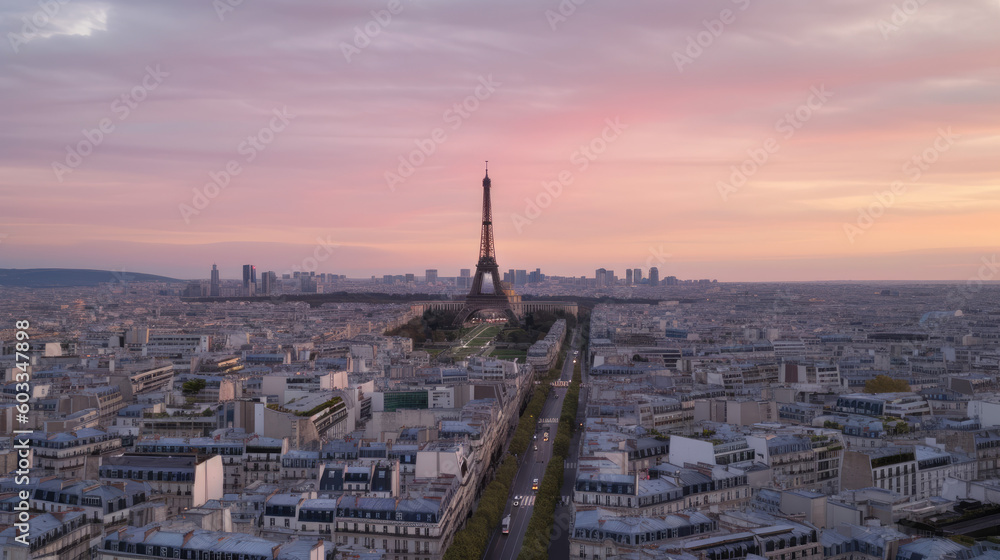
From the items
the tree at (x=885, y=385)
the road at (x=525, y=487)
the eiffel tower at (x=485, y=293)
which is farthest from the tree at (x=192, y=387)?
the eiffel tower at (x=485, y=293)

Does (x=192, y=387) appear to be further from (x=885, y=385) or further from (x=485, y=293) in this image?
(x=485, y=293)

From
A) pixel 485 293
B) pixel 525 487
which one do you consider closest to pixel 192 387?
pixel 525 487

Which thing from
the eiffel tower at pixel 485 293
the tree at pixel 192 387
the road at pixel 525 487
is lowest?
the road at pixel 525 487

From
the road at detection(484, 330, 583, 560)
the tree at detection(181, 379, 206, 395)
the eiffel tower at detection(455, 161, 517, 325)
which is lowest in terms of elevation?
the road at detection(484, 330, 583, 560)

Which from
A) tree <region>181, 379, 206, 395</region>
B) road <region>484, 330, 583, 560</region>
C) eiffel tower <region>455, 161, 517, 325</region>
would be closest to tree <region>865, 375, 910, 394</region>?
road <region>484, 330, 583, 560</region>

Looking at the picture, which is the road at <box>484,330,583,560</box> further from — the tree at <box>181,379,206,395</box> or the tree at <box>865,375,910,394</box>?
the tree at <box>181,379,206,395</box>

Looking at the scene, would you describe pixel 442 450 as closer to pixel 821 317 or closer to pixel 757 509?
pixel 757 509

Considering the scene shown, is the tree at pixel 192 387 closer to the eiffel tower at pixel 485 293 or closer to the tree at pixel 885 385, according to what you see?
the tree at pixel 885 385
